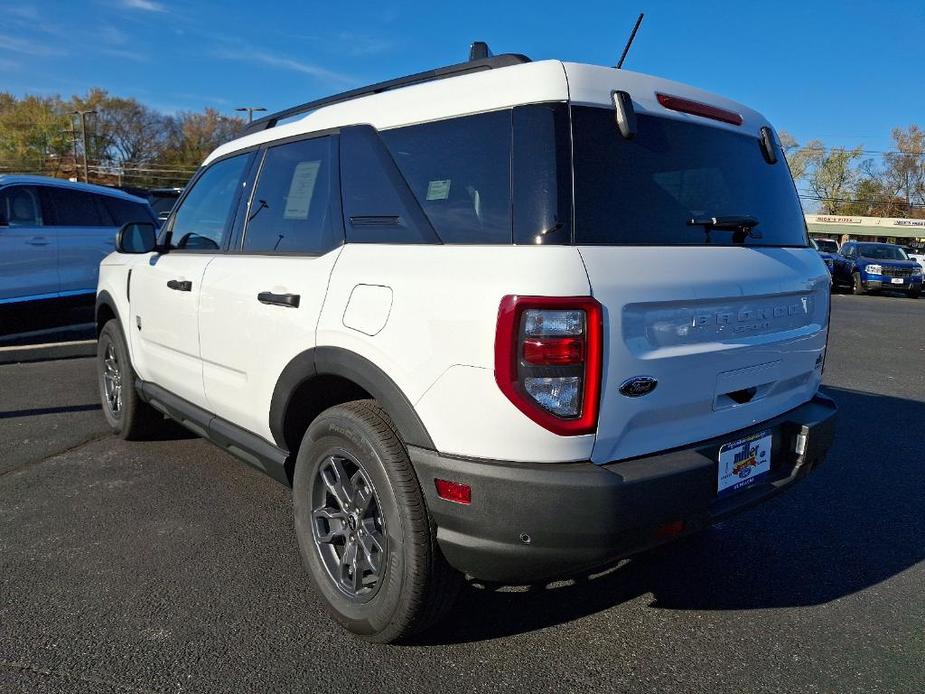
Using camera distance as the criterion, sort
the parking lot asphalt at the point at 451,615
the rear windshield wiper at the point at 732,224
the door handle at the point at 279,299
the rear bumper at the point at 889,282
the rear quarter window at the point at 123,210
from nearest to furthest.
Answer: the parking lot asphalt at the point at 451,615 < the rear windshield wiper at the point at 732,224 < the door handle at the point at 279,299 < the rear quarter window at the point at 123,210 < the rear bumper at the point at 889,282

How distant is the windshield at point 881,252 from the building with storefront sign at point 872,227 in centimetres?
5078

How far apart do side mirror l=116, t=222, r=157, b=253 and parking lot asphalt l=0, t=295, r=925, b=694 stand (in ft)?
4.38

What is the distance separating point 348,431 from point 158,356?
2.12m

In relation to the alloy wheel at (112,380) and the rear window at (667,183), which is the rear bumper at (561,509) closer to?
the rear window at (667,183)

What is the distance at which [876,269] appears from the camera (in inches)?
846

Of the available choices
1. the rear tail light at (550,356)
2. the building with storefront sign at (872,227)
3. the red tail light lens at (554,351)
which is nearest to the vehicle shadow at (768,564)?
the rear tail light at (550,356)

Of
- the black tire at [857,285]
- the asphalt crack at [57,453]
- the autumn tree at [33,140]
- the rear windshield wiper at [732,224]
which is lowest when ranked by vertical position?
the black tire at [857,285]

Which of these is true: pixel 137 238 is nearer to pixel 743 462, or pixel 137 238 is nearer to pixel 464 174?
pixel 464 174

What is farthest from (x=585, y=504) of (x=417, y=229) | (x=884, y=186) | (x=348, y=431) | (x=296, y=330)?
(x=884, y=186)

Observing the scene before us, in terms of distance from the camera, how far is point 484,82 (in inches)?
94.8

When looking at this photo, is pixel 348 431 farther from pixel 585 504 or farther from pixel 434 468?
pixel 585 504

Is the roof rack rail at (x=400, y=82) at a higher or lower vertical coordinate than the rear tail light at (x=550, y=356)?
higher

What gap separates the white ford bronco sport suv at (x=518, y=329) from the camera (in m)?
2.07

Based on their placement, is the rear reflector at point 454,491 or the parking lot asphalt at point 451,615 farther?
the parking lot asphalt at point 451,615
